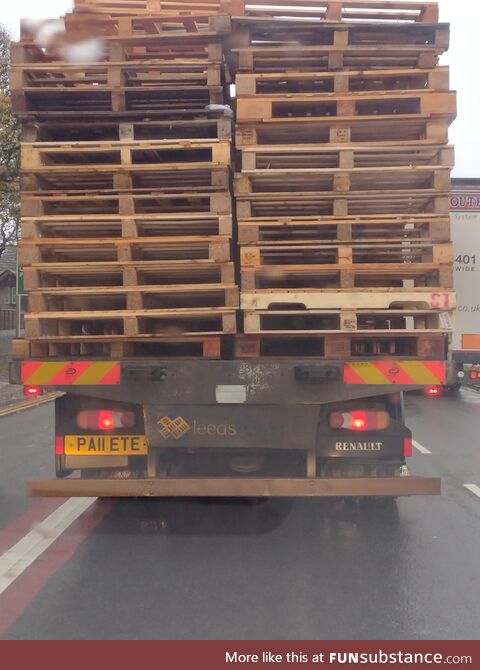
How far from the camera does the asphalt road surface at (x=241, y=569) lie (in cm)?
391

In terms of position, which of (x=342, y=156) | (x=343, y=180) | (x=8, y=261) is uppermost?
(x=8, y=261)

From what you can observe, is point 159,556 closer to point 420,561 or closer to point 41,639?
point 41,639

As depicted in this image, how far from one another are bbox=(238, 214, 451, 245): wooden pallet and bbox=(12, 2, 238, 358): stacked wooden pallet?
209 millimetres

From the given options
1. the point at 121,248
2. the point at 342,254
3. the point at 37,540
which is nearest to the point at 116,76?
the point at 121,248

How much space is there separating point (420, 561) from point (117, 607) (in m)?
2.19

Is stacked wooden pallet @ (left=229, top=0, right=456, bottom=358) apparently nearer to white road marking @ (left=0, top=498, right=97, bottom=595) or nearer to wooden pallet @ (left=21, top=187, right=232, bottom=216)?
wooden pallet @ (left=21, top=187, right=232, bottom=216)

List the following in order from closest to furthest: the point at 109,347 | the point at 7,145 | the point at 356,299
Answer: the point at 356,299 < the point at 109,347 < the point at 7,145

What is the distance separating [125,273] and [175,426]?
1.19 metres

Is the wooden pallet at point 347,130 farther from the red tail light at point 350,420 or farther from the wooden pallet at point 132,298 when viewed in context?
the red tail light at point 350,420

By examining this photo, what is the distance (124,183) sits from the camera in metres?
5.19

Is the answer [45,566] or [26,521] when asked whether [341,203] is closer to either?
[45,566]

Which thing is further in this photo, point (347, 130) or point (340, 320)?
point (347, 130)

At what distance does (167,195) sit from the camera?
5215mm

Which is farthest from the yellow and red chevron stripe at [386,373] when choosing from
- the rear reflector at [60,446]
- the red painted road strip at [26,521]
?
the red painted road strip at [26,521]
